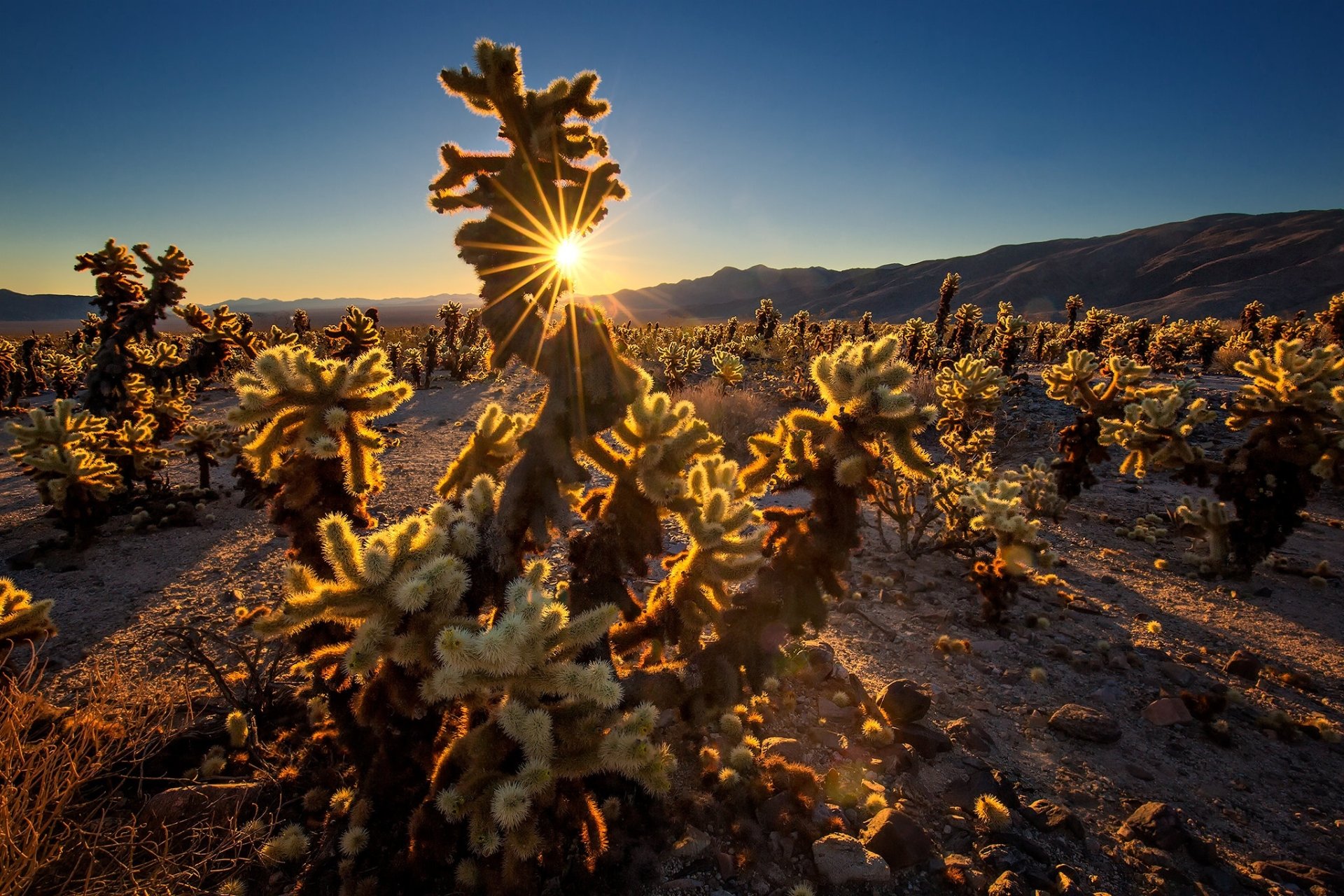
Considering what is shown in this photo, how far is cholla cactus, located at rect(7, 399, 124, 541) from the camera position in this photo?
251 inches

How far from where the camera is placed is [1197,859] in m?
3.12

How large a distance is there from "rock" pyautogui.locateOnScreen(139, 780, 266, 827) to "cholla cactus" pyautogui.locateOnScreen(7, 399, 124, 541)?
17.5ft

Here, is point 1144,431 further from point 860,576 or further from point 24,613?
point 24,613

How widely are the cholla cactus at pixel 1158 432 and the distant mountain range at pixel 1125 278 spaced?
66685 millimetres

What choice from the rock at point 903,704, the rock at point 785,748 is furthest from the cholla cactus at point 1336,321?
the rock at point 785,748

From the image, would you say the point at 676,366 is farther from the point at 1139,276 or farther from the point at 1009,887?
Result: the point at 1139,276

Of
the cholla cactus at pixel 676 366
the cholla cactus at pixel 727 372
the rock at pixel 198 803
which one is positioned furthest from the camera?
the cholla cactus at pixel 676 366

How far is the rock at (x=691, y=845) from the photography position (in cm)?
302

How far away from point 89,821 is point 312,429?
2177mm

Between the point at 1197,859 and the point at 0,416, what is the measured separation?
83.3ft

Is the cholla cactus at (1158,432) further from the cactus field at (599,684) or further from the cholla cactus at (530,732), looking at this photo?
the cholla cactus at (530,732)

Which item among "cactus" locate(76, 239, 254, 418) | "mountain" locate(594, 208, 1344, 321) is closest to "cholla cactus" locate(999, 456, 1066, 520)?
"cactus" locate(76, 239, 254, 418)

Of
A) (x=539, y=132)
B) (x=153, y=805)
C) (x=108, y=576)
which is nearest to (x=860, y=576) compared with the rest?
(x=539, y=132)

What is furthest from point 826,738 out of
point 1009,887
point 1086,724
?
point 1086,724
